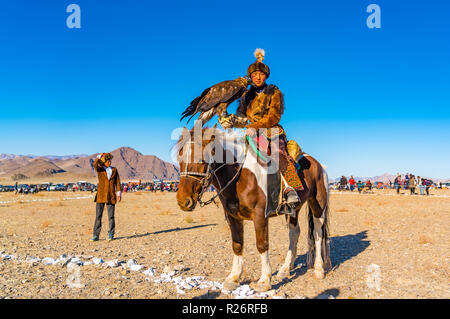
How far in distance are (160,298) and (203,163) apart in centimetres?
216

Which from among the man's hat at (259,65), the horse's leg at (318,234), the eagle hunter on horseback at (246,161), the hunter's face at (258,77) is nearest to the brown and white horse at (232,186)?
the eagle hunter on horseback at (246,161)

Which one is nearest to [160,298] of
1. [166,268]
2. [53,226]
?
[166,268]

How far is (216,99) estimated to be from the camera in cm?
442

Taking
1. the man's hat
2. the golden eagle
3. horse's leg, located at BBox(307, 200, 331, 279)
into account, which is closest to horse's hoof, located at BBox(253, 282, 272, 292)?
horse's leg, located at BBox(307, 200, 331, 279)

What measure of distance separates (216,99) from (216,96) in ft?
0.21

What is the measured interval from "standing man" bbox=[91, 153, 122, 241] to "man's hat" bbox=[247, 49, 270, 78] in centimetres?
619

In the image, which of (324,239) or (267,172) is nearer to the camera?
(267,172)

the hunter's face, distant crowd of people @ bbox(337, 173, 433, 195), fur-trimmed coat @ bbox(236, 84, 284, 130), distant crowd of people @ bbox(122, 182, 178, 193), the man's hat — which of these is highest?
the man's hat

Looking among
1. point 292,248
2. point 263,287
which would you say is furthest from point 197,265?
point 263,287

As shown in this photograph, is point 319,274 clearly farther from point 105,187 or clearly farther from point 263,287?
point 105,187

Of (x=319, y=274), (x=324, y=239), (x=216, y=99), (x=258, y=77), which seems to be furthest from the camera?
(x=324, y=239)

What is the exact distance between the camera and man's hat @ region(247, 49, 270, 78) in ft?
16.7

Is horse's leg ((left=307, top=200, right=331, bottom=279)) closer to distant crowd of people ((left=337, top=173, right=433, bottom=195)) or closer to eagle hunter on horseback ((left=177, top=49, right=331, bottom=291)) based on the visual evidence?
eagle hunter on horseback ((left=177, top=49, right=331, bottom=291))

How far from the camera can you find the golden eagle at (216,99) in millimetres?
4414
